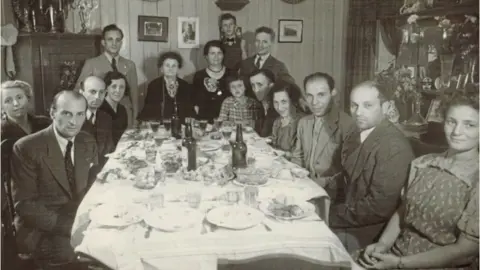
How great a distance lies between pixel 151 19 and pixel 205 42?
20 centimetres

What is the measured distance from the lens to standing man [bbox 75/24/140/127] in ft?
4.64

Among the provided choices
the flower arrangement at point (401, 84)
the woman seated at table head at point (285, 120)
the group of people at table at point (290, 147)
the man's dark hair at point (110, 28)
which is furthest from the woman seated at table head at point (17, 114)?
the flower arrangement at point (401, 84)

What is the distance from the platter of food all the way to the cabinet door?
74cm

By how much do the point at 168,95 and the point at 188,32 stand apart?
0.25 metres

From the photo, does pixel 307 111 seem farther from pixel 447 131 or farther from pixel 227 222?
pixel 227 222

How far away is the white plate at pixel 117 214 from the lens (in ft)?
3.48

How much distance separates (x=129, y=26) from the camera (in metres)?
1.42

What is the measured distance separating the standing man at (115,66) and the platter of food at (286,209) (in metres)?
0.69

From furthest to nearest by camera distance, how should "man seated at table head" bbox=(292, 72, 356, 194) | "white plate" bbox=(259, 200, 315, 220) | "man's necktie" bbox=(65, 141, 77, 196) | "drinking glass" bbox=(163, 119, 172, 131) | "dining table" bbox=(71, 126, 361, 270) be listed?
1. "drinking glass" bbox=(163, 119, 172, 131)
2. "man seated at table head" bbox=(292, 72, 356, 194)
3. "man's necktie" bbox=(65, 141, 77, 196)
4. "white plate" bbox=(259, 200, 315, 220)
5. "dining table" bbox=(71, 126, 361, 270)

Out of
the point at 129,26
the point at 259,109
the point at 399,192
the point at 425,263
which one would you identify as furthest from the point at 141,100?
the point at 425,263

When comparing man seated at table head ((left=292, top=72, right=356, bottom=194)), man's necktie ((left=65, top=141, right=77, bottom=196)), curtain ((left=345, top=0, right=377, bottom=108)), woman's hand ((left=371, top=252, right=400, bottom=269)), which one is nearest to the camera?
woman's hand ((left=371, top=252, right=400, bottom=269))

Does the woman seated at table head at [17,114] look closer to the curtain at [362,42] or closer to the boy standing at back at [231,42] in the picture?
the boy standing at back at [231,42]

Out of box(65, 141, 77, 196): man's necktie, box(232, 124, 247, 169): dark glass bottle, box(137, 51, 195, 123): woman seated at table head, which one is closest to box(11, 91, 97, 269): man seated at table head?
box(65, 141, 77, 196): man's necktie

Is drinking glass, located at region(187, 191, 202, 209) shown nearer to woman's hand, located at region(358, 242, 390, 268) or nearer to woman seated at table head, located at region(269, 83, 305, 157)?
woman's hand, located at region(358, 242, 390, 268)
